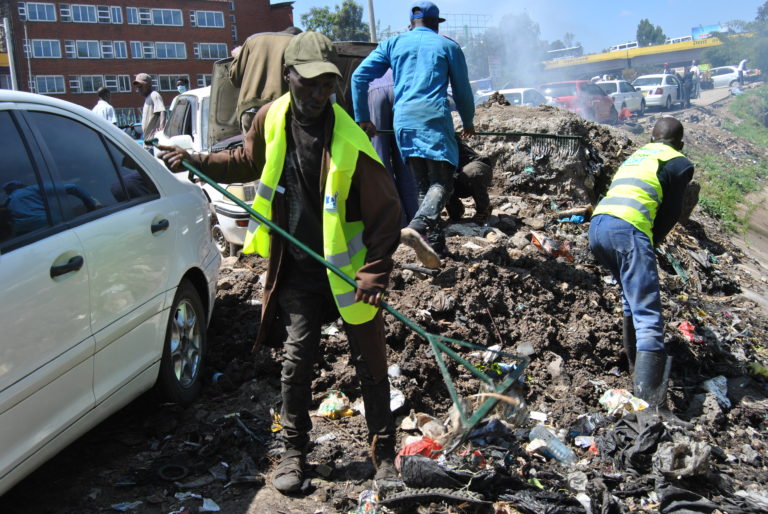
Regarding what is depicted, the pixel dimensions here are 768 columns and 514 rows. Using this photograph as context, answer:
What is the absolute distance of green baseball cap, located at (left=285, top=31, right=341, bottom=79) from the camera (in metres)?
2.79

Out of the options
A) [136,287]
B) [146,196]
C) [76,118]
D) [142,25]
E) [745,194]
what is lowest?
[745,194]

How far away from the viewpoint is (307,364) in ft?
10.5

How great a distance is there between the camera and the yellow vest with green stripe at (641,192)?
4.37m

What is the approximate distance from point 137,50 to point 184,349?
66226 millimetres

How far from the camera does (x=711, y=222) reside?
1063cm

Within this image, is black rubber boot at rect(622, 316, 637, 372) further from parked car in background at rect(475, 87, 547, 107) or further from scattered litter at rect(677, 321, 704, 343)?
parked car in background at rect(475, 87, 547, 107)

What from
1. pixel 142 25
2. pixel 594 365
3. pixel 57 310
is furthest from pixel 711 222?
pixel 142 25

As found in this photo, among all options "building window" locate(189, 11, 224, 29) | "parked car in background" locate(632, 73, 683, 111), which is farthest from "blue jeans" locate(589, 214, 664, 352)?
"building window" locate(189, 11, 224, 29)

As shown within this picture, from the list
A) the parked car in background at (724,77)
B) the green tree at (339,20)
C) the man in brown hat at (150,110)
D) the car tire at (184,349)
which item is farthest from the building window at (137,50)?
the car tire at (184,349)

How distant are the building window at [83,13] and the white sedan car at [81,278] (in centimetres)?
6620

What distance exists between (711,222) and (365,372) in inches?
360

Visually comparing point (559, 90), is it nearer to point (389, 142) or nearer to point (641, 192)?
point (389, 142)

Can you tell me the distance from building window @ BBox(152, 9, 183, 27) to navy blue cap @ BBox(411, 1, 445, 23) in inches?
2588

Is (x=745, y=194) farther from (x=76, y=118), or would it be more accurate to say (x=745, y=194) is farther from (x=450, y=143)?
(x=76, y=118)
